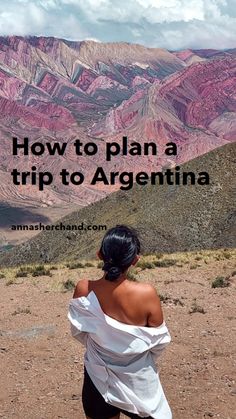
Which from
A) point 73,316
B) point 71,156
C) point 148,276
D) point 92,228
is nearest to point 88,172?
point 71,156

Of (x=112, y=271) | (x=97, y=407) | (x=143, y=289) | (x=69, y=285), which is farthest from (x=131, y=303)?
(x=69, y=285)

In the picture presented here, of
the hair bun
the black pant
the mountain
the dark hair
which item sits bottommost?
the mountain

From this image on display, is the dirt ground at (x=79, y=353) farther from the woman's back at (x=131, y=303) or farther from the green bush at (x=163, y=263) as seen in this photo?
the woman's back at (x=131, y=303)

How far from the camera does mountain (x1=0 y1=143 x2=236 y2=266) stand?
49.7m

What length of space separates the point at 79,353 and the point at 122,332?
6128mm

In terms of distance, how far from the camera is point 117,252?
4.39 m

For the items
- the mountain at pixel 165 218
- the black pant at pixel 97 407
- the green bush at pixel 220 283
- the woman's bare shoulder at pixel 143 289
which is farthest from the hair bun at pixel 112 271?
the mountain at pixel 165 218

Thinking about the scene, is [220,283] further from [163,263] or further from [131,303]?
[131,303]

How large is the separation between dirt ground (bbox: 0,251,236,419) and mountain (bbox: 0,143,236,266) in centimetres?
3059

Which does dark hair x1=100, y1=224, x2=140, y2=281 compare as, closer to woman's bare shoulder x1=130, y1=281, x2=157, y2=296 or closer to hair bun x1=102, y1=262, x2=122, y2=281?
hair bun x1=102, y1=262, x2=122, y2=281

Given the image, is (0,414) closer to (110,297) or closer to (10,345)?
(10,345)

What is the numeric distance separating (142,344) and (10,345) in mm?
6862

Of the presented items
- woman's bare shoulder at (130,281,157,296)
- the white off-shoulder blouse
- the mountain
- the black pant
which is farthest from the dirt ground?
the mountain

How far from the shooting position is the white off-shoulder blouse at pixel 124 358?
14.4ft
